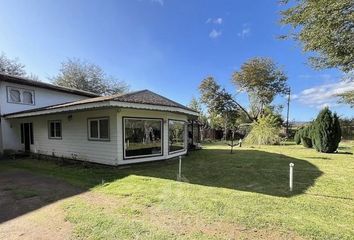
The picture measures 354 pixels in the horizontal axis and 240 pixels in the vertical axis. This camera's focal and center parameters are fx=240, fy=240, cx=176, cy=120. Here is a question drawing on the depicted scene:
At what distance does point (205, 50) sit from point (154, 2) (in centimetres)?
853

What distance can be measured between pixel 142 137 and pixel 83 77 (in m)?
23.4

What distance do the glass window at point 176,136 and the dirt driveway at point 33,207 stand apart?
5.33m

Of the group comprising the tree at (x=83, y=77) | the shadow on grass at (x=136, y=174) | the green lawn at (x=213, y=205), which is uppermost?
the tree at (x=83, y=77)

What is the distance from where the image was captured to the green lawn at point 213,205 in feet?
12.4

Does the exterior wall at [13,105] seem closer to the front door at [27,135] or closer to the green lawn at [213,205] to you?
the front door at [27,135]

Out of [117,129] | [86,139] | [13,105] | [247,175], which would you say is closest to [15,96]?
[13,105]

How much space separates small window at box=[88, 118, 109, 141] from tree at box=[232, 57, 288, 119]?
26.6 m

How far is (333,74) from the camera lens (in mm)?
9797

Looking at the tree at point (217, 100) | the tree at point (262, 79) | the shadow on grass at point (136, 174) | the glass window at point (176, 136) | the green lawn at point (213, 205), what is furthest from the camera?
the tree at point (217, 100)

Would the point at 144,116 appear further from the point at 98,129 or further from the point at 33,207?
the point at 33,207

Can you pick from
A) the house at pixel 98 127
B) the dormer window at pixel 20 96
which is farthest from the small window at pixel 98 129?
the dormer window at pixel 20 96

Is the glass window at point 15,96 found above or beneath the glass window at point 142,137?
above

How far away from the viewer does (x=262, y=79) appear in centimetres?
3244

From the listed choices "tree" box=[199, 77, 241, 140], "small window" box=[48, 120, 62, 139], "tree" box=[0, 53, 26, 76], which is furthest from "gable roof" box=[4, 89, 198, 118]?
"tree" box=[199, 77, 241, 140]
